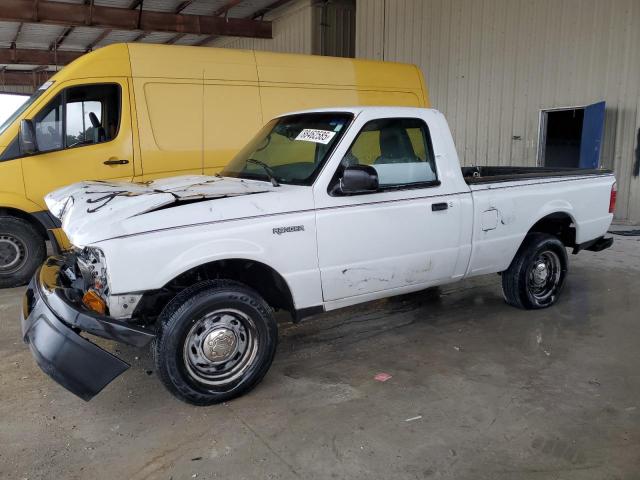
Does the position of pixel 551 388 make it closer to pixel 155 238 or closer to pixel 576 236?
pixel 576 236

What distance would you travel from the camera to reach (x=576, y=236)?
527 centimetres

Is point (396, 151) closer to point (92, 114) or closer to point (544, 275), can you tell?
point (544, 275)

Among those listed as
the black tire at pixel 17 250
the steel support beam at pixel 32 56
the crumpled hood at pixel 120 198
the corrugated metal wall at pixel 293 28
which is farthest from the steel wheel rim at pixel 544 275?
the steel support beam at pixel 32 56

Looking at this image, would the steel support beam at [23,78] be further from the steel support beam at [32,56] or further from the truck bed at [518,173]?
the truck bed at [518,173]

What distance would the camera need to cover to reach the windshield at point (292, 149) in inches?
149

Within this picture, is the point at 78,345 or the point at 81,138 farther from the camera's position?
the point at 81,138

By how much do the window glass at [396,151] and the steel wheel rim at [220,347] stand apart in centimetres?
135

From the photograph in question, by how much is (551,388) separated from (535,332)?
3.57 ft

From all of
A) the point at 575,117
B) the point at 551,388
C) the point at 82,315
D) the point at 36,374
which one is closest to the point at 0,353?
the point at 36,374

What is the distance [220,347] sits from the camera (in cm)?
329

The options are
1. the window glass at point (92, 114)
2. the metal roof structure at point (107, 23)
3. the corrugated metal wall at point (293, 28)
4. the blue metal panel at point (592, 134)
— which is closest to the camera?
the window glass at point (92, 114)

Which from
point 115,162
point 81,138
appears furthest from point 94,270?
point 81,138

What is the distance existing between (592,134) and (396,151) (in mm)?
Answer: 7233

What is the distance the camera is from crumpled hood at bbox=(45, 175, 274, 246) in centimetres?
305
